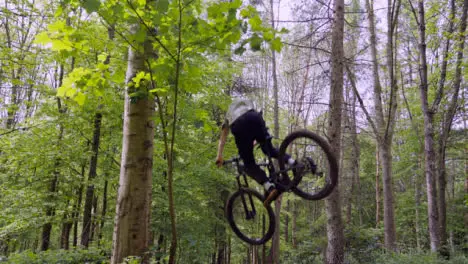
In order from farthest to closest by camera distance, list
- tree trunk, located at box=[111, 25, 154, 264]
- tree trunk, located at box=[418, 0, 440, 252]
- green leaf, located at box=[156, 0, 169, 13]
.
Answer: tree trunk, located at box=[418, 0, 440, 252] → tree trunk, located at box=[111, 25, 154, 264] → green leaf, located at box=[156, 0, 169, 13]

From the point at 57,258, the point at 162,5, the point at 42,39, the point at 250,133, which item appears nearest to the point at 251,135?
the point at 250,133

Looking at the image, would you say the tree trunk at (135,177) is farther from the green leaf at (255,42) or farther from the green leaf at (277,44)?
the green leaf at (277,44)

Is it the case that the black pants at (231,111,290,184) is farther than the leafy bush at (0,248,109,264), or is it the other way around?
the leafy bush at (0,248,109,264)

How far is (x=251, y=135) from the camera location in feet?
11.6

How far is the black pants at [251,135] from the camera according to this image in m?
3.48

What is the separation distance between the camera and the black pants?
348cm

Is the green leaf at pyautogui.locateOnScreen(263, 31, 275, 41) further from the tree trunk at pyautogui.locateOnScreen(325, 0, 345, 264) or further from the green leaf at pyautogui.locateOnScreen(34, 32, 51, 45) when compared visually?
the tree trunk at pyautogui.locateOnScreen(325, 0, 345, 264)

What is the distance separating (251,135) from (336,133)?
262cm

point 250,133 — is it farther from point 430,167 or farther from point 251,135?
point 430,167

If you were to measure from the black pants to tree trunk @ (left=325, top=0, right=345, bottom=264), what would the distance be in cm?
235

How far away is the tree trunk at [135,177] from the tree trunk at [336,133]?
3511 millimetres

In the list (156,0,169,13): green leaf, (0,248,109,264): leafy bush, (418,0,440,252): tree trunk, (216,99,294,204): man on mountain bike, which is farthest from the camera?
(418,0,440,252): tree trunk

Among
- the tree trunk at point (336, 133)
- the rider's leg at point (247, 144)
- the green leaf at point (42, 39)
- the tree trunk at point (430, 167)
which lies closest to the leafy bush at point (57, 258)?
the rider's leg at point (247, 144)

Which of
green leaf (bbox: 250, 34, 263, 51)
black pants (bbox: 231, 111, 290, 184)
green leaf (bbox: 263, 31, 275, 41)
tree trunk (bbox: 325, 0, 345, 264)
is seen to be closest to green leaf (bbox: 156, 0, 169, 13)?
green leaf (bbox: 250, 34, 263, 51)
